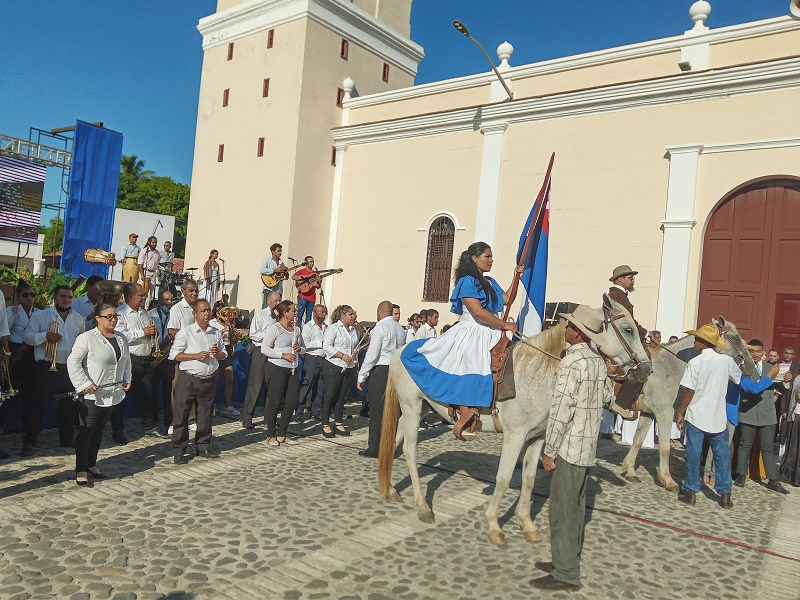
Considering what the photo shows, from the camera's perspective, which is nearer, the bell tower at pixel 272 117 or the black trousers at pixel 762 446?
the black trousers at pixel 762 446

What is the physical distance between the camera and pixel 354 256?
66.1 feet

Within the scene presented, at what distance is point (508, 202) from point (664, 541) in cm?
1201

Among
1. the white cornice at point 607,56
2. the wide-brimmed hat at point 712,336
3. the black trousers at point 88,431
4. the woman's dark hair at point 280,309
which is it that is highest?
the white cornice at point 607,56

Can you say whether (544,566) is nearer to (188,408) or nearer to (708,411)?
(708,411)

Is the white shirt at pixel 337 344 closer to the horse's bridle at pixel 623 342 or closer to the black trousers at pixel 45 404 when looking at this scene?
the black trousers at pixel 45 404

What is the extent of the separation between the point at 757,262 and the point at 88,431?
43.2 feet

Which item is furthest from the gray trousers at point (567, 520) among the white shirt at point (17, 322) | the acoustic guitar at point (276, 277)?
the acoustic guitar at point (276, 277)

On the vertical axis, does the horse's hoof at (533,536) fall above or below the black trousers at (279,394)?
below

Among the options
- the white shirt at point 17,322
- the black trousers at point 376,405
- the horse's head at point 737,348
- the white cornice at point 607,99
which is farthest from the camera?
the white cornice at point 607,99

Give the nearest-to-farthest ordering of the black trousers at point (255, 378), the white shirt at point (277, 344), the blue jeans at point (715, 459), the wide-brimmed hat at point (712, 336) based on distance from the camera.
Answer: the blue jeans at point (715, 459)
the wide-brimmed hat at point (712, 336)
the white shirt at point (277, 344)
the black trousers at point (255, 378)

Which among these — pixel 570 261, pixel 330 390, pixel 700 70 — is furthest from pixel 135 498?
pixel 700 70

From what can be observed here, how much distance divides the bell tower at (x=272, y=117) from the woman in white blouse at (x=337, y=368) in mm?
10495

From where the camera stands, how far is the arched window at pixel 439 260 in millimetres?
17984

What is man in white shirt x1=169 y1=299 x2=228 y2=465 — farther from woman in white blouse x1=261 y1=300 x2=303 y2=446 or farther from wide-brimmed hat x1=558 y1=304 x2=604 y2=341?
wide-brimmed hat x1=558 y1=304 x2=604 y2=341
